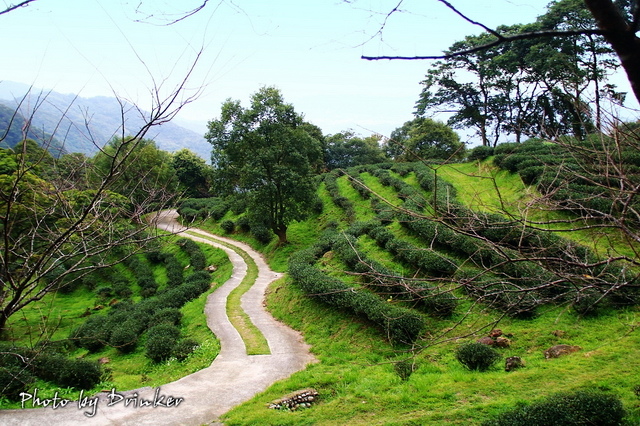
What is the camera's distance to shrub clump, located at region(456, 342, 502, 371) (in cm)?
820

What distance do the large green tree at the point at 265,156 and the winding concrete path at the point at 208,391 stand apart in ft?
36.3

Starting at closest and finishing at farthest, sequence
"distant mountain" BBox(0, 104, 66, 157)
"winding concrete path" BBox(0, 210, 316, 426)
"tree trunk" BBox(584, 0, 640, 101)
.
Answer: "tree trunk" BBox(584, 0, 640, 101) → "distant mountain" BBox(0, 104, 66, 157) → "winding concrete path" BBox(0, 210, 316, 426)

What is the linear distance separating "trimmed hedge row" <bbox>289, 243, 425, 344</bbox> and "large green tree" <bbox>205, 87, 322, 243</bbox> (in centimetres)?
708

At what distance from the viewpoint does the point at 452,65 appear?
3189 cm

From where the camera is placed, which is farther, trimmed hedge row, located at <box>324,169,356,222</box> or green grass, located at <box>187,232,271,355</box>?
trimmed hedge row, located at <box>324,169,356,222</box>

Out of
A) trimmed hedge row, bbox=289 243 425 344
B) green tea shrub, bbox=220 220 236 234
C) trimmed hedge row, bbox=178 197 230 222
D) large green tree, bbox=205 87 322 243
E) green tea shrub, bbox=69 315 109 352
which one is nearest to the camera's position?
trimmed hedge row, bbox=289 243 425 344

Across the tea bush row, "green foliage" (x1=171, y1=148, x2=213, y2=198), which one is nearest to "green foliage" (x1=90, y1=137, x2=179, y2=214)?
the tea bush row

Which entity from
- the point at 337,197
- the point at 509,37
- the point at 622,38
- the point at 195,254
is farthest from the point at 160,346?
the point at 337,197

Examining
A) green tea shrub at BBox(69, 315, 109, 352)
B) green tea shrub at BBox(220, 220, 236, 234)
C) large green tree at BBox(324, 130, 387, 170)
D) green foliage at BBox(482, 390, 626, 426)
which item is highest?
large green tree at BBox(324, 130, 387, 170)

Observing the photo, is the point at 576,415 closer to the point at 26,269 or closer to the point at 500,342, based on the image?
the point at 500,342

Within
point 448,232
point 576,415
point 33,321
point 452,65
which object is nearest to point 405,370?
point 576,415

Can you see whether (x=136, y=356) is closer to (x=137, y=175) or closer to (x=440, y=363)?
(x=137, y=175)

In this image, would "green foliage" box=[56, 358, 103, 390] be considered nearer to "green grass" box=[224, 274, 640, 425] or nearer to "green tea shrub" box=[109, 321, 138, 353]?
"green tea shrub" box=[109, 321, 138, 353]

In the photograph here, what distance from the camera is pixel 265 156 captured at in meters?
22.8
